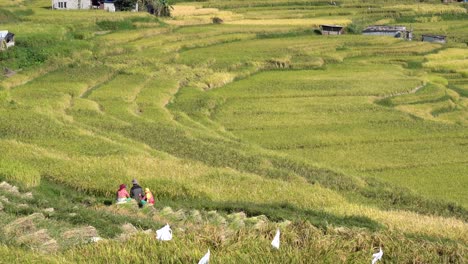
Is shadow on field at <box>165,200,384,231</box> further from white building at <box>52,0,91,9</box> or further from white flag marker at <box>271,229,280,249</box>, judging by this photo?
white building at <box>52,0,91,9</box>

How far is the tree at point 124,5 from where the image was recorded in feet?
214

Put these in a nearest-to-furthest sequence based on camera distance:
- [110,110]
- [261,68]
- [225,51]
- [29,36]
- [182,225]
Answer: [182,225]
[110,110]
[29,36]
[261,68]
[225,51]

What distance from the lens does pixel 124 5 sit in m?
65.6

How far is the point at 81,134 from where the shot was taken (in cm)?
2434

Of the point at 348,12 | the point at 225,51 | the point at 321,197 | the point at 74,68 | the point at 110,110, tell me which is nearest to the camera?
the point at 321,197

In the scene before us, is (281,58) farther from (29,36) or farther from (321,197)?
(321,197)

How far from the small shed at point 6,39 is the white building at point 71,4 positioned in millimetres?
20852

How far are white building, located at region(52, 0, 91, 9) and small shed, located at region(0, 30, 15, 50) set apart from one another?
68.4ft

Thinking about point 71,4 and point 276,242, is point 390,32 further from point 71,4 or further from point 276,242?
point 276,242

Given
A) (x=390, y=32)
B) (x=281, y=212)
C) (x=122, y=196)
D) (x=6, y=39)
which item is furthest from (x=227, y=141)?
(x=390, y=32)

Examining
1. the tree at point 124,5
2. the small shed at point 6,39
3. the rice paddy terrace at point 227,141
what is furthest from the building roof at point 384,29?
the small shed at point 6,39

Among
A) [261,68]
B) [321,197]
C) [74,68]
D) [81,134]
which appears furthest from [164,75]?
[321,197]

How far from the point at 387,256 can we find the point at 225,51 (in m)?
42.1

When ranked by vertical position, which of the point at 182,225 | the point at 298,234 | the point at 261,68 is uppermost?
the point at 298,234
